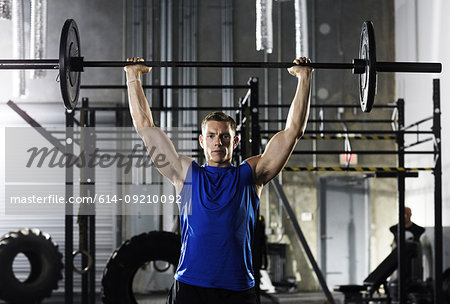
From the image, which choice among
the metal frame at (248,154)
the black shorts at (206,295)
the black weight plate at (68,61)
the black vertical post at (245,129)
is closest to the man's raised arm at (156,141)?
the black weight plate at (68,61)

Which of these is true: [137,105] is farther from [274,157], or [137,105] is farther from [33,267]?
[33,267]

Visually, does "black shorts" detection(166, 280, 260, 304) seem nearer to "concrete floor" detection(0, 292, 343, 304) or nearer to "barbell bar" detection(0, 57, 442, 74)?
"barbell bar" detection(0, 57, 442, 74)

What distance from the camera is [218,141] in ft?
8.43

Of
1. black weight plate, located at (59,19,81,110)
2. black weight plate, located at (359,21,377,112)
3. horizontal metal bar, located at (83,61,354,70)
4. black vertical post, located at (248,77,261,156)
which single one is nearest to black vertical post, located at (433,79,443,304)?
black vertical post, located at (248,77,261,156)

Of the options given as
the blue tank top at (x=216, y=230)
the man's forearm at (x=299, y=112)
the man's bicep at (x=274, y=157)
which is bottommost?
the blue tank top at (x=216, y=230)

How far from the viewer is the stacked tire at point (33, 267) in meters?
6.09

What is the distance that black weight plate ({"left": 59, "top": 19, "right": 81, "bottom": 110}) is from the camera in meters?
2.64

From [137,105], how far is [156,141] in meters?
0.19

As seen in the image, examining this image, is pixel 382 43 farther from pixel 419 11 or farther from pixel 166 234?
pixel 166 234

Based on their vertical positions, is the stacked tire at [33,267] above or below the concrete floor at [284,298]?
above

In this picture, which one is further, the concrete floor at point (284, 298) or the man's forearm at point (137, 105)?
the concrete floor at point (284, 298)

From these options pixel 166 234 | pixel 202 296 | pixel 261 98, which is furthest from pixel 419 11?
pixel 202 296

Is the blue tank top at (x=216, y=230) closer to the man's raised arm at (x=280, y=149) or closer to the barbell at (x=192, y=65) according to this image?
the man's raised arm at (x=280, y=149)
